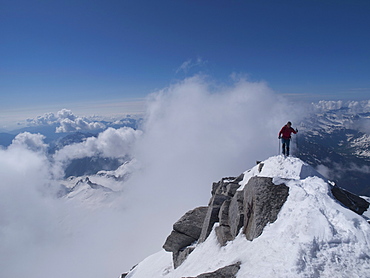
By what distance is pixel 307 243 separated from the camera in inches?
464

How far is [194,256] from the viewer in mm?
21922

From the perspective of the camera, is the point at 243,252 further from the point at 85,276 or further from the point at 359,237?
the point at 85,276

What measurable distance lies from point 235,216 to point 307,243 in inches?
326

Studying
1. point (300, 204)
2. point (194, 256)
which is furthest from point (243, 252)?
point (194, 256)

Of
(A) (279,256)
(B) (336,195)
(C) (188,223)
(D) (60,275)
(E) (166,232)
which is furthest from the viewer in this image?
(D) (60,275)

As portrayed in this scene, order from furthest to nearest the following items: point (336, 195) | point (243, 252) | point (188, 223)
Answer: point (188, 223)
point (336, 195)
point (243, 252)

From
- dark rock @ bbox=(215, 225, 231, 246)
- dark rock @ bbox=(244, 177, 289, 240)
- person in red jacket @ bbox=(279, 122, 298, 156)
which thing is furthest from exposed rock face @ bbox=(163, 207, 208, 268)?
person in red jacket @ bbox=(279, 122, 298, 156)

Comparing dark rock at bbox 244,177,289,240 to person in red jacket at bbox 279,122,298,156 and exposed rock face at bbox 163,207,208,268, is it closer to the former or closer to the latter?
person in red jacket at bbox 279,122,298,156

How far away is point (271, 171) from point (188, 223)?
41.1 feet

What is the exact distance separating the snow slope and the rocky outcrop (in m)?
0.65

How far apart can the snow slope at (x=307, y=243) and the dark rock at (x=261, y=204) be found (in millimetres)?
436

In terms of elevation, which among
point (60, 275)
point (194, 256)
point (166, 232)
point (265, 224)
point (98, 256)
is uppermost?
point (265, 224)

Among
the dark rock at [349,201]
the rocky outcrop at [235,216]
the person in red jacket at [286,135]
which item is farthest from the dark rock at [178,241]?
the dark rock at [349,201]

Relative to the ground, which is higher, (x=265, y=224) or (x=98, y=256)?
(x=265, y=224)
